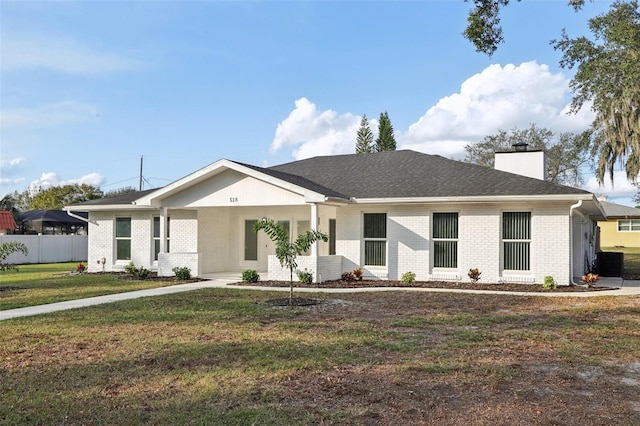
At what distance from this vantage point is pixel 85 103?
2098 cm

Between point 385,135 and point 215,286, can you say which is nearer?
point 215,286

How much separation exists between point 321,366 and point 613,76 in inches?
645

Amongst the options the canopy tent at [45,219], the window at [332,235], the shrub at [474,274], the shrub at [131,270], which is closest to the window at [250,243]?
the window at [332,235]

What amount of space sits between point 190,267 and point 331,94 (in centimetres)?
1049

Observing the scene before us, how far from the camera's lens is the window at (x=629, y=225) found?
43219mm

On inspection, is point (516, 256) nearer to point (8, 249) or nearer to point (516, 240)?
point (516, 240)

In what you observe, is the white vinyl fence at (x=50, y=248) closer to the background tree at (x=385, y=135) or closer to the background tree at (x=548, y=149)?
the background tree at (x=385, y=135)

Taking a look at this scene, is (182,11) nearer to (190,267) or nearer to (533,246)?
(190,267)

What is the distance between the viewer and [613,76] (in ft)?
58.2

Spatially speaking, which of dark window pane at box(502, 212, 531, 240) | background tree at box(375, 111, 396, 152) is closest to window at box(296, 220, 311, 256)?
dark window pane at box(502, 212, 531, 240)

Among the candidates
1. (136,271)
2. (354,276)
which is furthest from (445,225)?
(136,271)

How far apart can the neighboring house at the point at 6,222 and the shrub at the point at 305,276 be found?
3358 cm

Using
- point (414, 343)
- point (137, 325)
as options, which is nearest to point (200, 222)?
point (137, 325)

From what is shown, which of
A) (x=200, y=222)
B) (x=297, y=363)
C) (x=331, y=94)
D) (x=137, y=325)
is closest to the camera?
(x=297, y=363)
